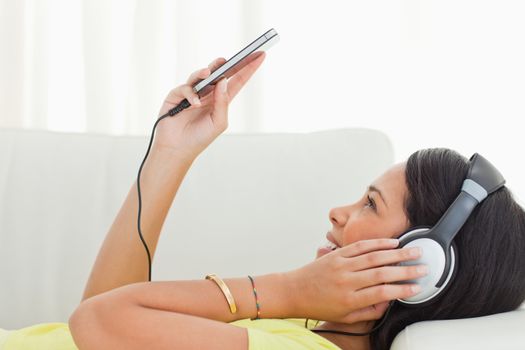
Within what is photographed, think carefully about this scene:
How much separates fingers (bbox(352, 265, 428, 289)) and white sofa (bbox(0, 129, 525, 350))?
1.83ft

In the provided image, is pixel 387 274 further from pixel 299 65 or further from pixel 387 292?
pixel 299 65

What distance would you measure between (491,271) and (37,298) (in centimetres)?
100

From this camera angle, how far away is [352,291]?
1.12 metres

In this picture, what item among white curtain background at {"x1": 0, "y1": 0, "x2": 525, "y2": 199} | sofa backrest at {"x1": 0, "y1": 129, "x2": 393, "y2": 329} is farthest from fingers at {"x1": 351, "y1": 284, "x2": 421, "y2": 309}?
white curtain background at {"x1": 0, "y1": 0, "x2": 525, "y2": 199}

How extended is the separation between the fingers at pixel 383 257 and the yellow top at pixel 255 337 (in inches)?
5.0

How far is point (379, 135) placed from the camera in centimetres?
182

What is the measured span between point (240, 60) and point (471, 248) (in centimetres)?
49

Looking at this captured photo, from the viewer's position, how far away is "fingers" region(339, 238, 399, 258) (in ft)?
3.71

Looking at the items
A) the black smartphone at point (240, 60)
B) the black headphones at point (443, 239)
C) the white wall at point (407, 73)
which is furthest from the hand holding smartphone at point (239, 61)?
the white wall at point (407, 73)

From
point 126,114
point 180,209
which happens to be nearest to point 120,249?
point 180,209

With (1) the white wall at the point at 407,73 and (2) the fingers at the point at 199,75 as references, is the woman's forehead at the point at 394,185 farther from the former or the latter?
(1) the white wall at the point at 407,73

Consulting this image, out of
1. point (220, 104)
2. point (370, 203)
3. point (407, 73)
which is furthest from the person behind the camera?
point (407, 73)

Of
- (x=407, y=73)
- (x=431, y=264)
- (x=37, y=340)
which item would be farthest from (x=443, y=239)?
A: (x=407, y=73)

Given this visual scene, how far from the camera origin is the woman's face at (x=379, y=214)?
1.21 metres
